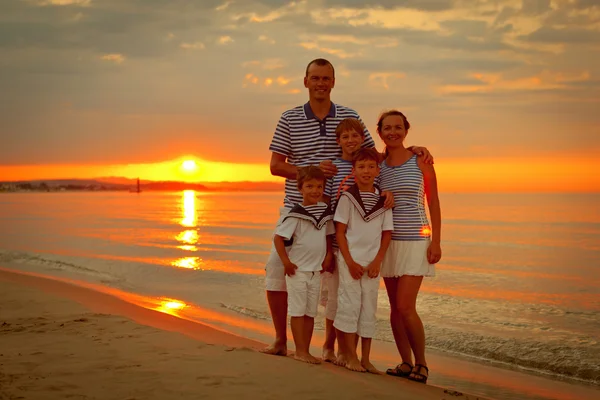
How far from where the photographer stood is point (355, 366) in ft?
17.4

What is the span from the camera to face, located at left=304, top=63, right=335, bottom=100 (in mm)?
5422

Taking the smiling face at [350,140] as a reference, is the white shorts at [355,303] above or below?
below

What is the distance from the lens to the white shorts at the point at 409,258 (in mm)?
5238

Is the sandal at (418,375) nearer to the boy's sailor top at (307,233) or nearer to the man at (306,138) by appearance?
the boy's sailor top at (307,233)

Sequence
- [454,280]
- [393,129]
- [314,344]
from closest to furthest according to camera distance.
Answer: [393,129], [314,344], [454,280]

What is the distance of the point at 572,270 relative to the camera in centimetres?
1727

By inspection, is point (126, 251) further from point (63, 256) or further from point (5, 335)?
point (5, 335)

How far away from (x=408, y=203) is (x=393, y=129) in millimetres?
663

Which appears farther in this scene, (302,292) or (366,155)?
(302,292)

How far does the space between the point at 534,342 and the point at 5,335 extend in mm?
6639

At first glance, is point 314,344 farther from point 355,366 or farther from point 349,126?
point 349,126

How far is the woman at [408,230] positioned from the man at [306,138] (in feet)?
0.64

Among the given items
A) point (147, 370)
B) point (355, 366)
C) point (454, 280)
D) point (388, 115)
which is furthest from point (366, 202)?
point (454, 280)

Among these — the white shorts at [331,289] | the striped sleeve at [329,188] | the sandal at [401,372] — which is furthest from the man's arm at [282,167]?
the sandal at [401,372]
